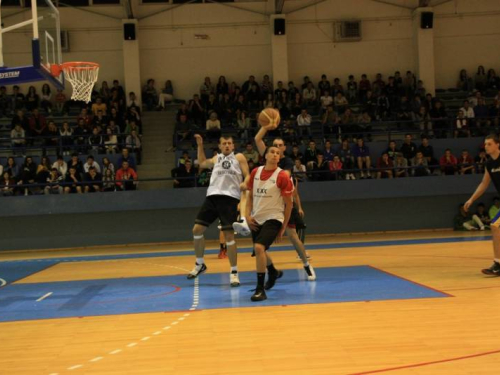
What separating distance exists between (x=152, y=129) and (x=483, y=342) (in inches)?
805

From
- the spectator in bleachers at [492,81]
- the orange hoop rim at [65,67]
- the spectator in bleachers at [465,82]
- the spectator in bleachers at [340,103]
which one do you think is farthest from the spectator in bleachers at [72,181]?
the spectator in bleachers at [492,81]

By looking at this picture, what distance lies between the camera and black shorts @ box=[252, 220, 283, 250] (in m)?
8.41

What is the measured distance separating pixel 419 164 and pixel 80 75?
12.1 m

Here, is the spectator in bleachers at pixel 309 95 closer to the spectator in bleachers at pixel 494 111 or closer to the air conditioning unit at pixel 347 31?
the air conditioning unit at pixel 347 31

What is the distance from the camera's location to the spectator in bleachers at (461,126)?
21.9 metres

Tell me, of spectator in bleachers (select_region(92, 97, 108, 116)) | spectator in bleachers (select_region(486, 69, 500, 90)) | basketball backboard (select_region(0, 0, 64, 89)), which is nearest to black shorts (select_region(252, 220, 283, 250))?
basketball backboard (select_region(0, 0, 64, 89))

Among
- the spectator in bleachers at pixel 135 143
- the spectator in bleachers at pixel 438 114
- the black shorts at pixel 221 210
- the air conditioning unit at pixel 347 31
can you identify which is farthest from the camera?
the air conditioning unit at pixel 347 31

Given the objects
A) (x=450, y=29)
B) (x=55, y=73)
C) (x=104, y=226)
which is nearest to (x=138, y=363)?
(x=55, y=73)

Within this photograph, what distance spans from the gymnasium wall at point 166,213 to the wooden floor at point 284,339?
10480 millimetres

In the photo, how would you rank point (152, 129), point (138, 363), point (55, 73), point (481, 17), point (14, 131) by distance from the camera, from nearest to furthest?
point (138, 363), point (55, 73), point (14, 131), point (152, 129), point (481, 17)

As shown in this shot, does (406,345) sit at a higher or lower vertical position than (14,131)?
lower

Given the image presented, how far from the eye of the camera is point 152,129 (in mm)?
25000

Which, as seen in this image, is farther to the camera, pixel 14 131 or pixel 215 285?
pixel 14 131

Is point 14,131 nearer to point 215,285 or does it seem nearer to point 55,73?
point 55,73
